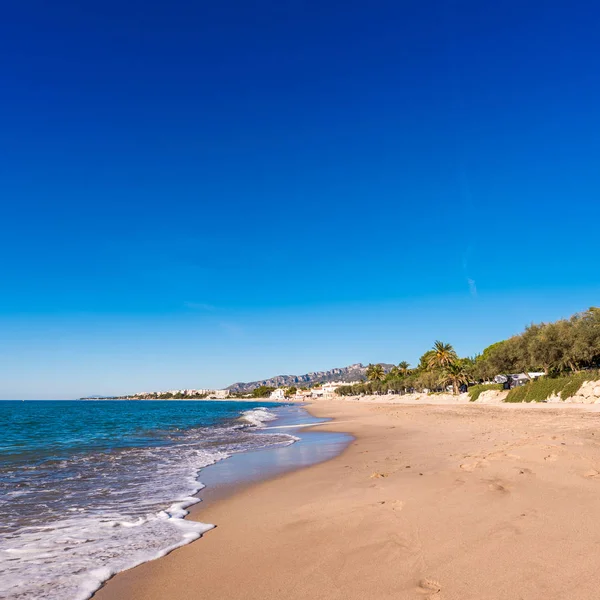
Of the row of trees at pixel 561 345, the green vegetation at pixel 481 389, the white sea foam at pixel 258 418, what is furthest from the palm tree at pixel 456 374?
the white sea foam at pixel 258 418

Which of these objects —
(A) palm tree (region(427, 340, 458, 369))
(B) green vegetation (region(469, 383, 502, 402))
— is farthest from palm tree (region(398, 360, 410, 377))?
(B) green vegetation (region(469, 383, 502, 402))

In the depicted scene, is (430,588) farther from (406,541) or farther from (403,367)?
(403,367)

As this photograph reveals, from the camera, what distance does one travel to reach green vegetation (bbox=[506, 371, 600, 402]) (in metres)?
34.9

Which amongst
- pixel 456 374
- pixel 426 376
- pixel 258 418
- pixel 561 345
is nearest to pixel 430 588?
pixel 561 345

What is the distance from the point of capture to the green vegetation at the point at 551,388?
3491 centimetres

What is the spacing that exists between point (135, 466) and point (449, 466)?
1021 centimetres

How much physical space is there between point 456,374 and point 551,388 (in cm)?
4224

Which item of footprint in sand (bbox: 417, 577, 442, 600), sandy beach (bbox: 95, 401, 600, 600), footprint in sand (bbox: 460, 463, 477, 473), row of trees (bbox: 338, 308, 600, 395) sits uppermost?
row of trees (bbox: 338, 308, 600, 395)

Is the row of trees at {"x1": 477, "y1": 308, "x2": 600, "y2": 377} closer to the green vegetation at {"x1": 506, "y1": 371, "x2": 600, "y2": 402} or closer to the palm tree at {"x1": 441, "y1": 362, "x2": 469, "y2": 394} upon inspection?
the green vegetation at {"x1": 506, "y1": 371, "x2": 600, "y2": 402}

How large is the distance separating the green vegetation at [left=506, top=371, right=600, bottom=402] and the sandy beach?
31.1 metres

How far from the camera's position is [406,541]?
5082mm

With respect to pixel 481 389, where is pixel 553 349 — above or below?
above

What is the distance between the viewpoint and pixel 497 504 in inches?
242

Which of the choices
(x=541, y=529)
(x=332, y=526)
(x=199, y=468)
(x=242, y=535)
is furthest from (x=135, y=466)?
(x=541, y=529)
